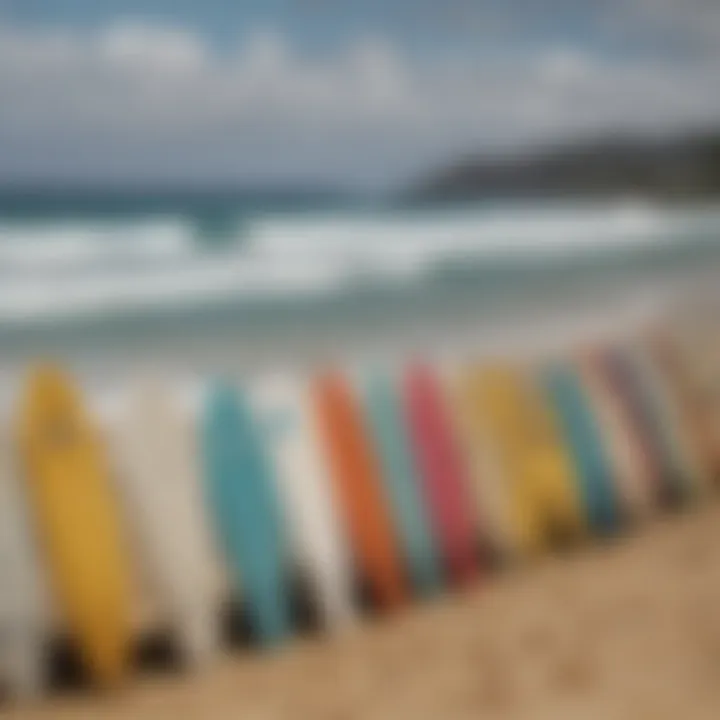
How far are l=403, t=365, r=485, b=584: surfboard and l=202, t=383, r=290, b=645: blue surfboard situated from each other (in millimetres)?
175

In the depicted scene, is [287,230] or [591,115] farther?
[591,115]

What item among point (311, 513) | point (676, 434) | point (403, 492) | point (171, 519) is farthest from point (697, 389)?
point (171, 519)

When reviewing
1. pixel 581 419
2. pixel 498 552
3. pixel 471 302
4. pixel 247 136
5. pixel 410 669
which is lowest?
pixel 410 669

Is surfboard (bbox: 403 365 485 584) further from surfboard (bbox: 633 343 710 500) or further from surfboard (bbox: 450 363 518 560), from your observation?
surfboard (bbox: 633 343 710 500)

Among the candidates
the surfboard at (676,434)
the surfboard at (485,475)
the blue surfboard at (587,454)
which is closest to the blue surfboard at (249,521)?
the surfboard at (485,475)

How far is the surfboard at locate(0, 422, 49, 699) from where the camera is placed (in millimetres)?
1225

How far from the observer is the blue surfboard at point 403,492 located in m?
1.36

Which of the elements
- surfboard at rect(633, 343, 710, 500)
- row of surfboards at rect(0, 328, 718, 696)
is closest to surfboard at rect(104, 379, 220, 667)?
row of surfboards at rect(0, 328, 718, 696)

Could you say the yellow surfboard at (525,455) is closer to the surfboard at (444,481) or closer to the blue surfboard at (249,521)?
the surfboard at (444,481)

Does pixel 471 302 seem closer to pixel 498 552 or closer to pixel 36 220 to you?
pixel 498 552

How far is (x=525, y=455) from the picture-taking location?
144cm

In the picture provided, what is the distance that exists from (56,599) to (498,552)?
0.48 meters

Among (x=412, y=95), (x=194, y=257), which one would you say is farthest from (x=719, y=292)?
(x=194, y=257)

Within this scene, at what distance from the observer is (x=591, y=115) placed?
1.58 metres
